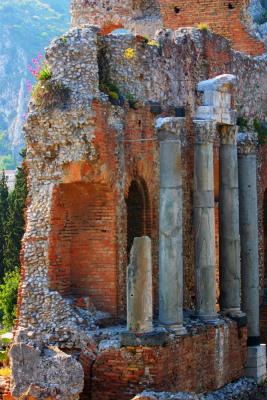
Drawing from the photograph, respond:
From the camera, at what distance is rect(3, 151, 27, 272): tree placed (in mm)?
38625

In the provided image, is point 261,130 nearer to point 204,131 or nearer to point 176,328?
point 204,131

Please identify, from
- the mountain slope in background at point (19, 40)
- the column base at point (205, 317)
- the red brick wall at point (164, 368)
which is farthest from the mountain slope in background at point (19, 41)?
the red brick wall at point (164, 368)

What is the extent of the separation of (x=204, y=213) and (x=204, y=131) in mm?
1580

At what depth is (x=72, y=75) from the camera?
734 inches

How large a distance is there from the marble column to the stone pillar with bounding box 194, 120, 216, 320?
2544 millimetres

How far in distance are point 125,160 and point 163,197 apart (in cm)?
100

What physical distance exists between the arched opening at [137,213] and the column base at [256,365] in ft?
12.0

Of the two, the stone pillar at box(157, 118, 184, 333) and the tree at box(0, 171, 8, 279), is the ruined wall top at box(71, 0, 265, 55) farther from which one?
the tree at box(0, 171, 8, 279)

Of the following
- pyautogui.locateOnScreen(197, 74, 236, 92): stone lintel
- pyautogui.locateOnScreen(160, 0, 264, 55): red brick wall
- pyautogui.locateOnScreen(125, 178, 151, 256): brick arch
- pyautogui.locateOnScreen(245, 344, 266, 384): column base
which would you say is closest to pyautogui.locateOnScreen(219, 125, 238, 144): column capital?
pyautogui.locateOnScreen(197, 74, 236, 92): stone lintel

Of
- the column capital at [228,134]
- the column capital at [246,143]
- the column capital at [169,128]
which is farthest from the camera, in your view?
the column capital at [246,143]

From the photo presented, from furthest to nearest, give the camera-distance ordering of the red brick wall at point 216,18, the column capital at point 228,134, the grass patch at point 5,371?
1. the red brick wall at point 216,18
2. the column capital at point 228,134
3. the grass patch at point 5,371

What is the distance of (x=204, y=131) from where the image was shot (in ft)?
68.0

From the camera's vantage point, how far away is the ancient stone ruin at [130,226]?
1775 centimetres

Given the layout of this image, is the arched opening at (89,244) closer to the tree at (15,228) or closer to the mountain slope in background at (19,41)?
the tree at (15,228)
